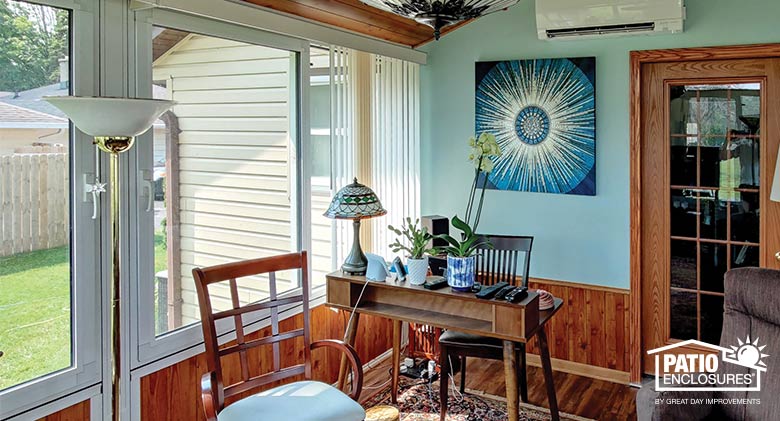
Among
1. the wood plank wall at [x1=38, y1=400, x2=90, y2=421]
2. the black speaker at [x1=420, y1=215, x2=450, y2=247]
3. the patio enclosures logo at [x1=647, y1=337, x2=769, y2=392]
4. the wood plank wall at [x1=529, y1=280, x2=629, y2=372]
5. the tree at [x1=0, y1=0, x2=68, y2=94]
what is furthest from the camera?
the wood plank wall at [x1=529, y1=280, x2=629, y2=372]

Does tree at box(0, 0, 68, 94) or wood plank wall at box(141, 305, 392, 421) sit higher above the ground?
tree at box(0, 0, 68, 94)

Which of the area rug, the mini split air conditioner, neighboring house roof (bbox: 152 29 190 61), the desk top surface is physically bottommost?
the area rug

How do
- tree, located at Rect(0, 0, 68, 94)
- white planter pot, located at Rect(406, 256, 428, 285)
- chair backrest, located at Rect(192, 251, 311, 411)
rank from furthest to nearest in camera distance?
white planter pot, located at Rect(406, 256, 428, 285) → chair backrest, located at Rect(192, 251, 311, 411) → tree, located at Rect(0, 0, 68, 94)

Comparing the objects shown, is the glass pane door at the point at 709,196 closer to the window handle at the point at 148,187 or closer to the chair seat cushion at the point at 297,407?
the chair seat cushion at the point at 297,407

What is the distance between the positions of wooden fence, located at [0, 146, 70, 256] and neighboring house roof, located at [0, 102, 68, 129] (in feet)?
0.27

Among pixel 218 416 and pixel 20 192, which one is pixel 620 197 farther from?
pixel 20 192

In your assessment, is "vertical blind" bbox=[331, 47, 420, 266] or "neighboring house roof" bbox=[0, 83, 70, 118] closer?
"neighboring house roof" bbox=[0, 83, 70, 118]

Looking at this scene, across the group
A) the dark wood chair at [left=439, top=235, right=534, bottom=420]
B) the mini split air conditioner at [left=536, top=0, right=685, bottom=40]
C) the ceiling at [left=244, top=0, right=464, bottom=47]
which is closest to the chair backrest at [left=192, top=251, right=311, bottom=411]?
the dark wood chair at [left=439, top=235, right=534, bottom=420]

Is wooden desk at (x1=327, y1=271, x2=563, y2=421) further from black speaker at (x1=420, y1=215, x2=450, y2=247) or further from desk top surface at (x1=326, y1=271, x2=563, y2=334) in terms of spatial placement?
black speaker at (x1=420, y1=215, x2=450, y2=247)

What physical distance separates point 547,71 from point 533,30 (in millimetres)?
296

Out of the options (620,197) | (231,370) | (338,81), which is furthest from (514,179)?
(231,370)

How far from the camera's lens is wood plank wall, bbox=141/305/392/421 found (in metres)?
2.44

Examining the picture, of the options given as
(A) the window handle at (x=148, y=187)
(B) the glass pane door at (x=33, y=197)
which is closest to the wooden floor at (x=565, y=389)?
(A) the window handle at (x=148, y=187)

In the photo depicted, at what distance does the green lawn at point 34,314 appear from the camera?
200 cm
